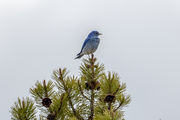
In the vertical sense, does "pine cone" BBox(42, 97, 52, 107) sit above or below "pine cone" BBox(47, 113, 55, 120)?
above

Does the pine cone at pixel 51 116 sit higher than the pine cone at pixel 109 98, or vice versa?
the pine cone at pixel 109 98

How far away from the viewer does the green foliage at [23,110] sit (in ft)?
15.3

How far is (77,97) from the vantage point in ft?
17.6

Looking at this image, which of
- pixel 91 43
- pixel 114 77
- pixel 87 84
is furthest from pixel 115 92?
pixel 91 43

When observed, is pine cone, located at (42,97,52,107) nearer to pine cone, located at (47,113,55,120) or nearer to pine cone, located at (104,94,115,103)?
pine cone, located at (47,113,55,120)

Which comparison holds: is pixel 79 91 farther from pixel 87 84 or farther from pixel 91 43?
pixel 91 43

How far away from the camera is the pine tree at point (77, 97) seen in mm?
4781

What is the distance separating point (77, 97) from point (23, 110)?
3.56 feet

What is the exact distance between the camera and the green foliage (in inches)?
184

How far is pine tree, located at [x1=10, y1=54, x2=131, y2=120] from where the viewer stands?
478 centimetres

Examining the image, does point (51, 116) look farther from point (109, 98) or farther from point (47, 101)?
A: point (109, 98)

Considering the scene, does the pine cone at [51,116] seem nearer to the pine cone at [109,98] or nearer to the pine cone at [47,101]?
the pine cone at [47,101]

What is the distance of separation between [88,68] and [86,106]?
2.45ft

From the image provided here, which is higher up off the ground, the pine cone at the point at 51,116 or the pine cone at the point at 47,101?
the pine cone at the point at 47,101
